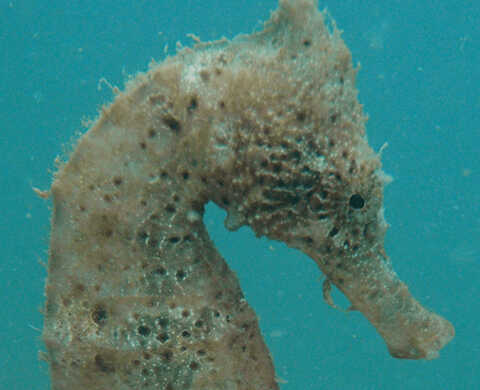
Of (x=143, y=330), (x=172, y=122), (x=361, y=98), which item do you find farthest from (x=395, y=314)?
(x=361, y=98)

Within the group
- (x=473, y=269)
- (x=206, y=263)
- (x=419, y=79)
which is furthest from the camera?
(x=473, y=269)

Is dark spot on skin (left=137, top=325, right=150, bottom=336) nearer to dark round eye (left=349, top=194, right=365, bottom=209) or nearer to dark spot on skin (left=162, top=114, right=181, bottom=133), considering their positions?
dark spot on skin (left=162, top=114, right=181, bottom=133)

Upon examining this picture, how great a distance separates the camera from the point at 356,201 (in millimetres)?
2516

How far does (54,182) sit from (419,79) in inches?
1102

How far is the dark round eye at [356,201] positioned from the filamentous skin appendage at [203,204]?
0.01 meters

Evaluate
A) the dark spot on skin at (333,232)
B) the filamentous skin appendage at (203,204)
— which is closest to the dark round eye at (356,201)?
the filamentous skin appendage at (203,204)

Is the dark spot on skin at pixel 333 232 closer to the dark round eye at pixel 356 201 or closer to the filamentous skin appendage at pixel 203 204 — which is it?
the filamentous skin appendage at pixel 203 204

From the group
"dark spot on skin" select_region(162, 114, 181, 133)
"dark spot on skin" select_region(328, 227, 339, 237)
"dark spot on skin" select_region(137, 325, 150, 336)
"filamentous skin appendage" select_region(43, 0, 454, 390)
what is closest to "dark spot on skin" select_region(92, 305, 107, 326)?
"filamentous skin appendage" select_region(43, 0, 454, 390)

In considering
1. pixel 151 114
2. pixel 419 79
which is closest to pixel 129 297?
pixel 151 114

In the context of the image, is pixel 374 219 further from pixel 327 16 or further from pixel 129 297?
pixel 129 297

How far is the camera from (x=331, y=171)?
8.12 feet

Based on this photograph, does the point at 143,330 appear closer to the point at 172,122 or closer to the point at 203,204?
the point at 203,204

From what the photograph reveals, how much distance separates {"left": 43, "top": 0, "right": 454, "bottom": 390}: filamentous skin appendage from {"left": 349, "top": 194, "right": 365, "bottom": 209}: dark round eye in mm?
11

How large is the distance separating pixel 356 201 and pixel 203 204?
779mm
